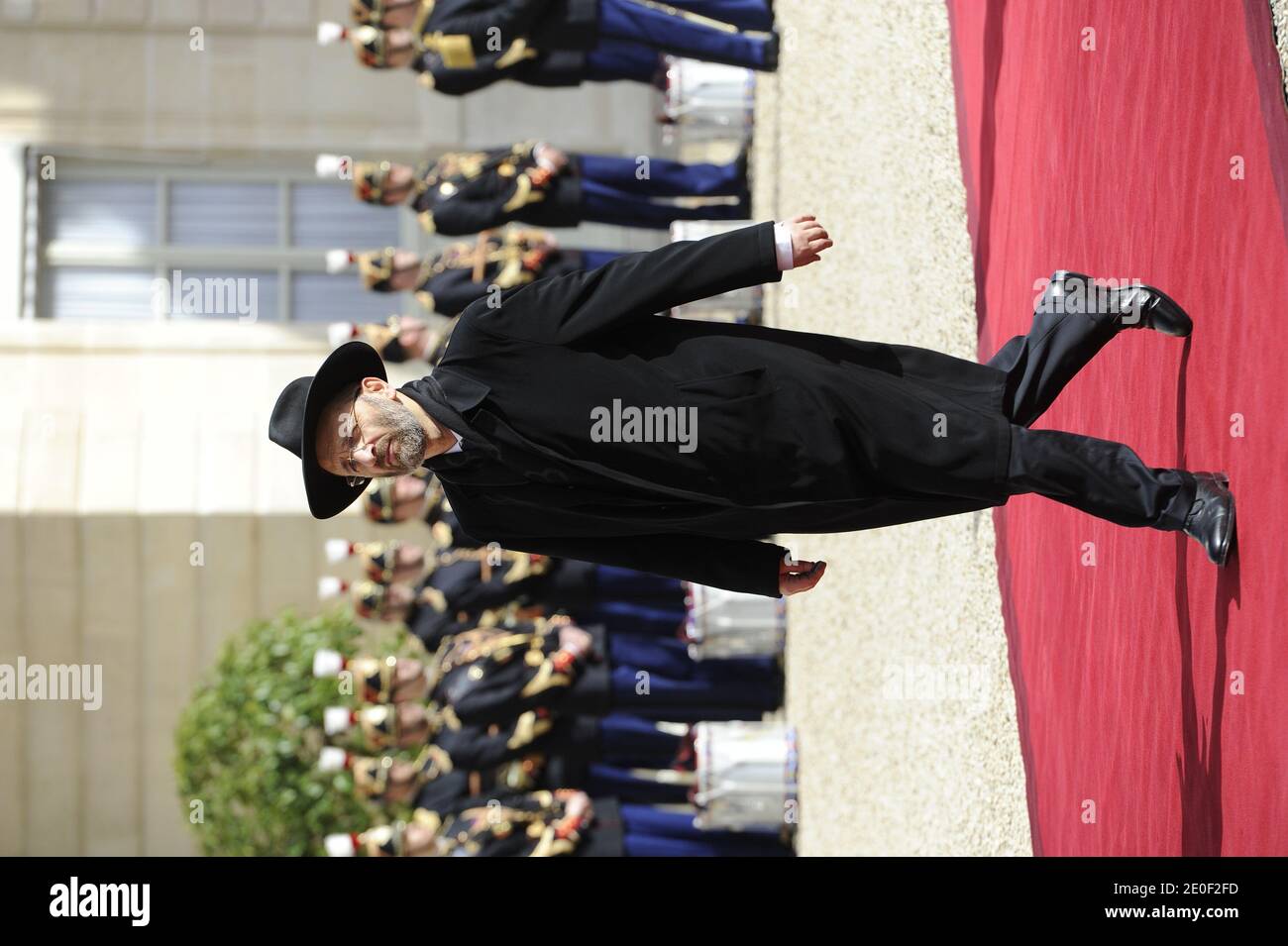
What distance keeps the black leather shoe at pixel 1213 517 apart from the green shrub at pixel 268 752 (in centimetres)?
703

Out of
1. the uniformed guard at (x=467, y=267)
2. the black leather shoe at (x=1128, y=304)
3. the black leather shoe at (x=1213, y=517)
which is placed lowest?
the black leather shoe at (x=1213, y=517)

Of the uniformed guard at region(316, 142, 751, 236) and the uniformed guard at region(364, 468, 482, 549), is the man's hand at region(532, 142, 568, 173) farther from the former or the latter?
the uniformed guard at region(364, 468, 482, 549)

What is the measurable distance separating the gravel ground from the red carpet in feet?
1.07

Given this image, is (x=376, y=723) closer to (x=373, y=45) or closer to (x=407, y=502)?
(x=407, y=502)

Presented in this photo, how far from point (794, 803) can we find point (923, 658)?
4.05ft

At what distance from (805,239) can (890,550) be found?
364 cm

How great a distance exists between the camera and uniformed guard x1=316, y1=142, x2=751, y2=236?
8.30m

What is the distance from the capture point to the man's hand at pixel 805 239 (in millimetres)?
4027

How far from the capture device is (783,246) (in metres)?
4.05
